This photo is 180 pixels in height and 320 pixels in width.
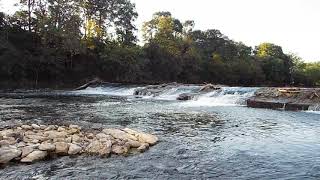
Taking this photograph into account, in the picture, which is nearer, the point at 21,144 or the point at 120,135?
the point at 21,144

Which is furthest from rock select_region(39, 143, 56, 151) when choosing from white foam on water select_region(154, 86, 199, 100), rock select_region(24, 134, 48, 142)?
white foam on water select_region(154, 86, 199, 100)

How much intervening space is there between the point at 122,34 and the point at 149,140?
46170 millimetres

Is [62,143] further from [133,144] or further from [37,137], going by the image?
[133,144]

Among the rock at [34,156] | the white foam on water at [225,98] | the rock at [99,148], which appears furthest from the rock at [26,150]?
the white foam on water at [225,98]

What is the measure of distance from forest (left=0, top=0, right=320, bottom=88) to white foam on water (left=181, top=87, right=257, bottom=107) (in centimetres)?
2167

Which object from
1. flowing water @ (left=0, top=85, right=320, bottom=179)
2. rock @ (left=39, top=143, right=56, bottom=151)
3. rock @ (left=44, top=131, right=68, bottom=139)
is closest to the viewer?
flowing water @ (left=0, top=85, right=320, bottom=179)

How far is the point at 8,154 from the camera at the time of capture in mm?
8469

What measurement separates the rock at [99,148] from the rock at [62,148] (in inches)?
20.4

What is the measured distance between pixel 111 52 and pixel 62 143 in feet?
128

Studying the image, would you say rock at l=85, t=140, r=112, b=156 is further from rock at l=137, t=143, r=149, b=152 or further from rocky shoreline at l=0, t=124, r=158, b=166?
rock at l=137, t=143, r=149, b=152

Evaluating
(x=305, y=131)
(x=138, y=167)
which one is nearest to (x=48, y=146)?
(x=138, y=167)

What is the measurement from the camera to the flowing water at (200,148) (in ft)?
25.6

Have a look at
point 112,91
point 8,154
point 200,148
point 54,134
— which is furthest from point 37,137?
point 112,91

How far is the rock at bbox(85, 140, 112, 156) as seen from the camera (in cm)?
925
